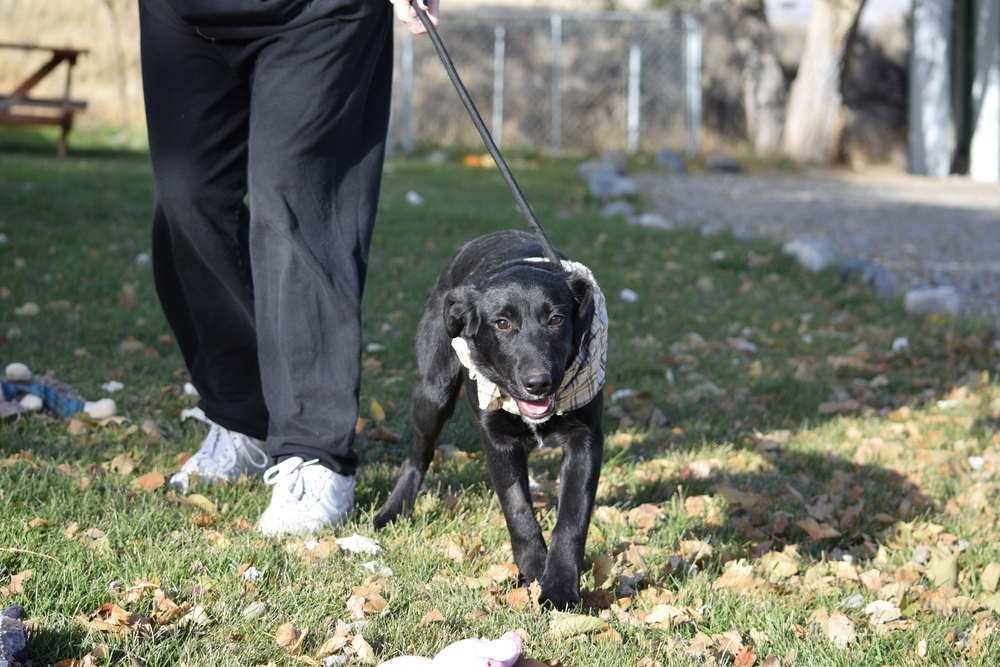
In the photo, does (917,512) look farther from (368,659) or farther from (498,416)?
(368,659)

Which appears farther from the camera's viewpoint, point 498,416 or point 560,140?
point 560,140

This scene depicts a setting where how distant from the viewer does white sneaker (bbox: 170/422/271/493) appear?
312 centimetres

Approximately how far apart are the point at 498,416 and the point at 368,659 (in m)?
0.85

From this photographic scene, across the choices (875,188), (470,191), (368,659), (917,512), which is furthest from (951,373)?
(875,188)

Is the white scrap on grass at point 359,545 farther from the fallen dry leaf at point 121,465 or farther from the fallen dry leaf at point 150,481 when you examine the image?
the fallen dry leaf at point 121,465

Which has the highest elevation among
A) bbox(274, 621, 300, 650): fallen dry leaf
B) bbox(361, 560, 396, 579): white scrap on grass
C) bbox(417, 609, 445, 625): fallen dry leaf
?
bbox(274, 621, 300, 650): fallen dry leaf

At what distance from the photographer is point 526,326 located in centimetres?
260

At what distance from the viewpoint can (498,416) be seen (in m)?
2.71

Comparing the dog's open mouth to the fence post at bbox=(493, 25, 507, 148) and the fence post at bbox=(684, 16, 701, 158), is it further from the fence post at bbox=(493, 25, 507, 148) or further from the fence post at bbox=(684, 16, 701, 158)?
the fence post at bbox=(684, 16, 701, 158)

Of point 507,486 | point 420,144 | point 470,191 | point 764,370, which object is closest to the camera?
point 507,486

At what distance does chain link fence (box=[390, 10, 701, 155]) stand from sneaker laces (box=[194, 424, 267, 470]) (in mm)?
13477

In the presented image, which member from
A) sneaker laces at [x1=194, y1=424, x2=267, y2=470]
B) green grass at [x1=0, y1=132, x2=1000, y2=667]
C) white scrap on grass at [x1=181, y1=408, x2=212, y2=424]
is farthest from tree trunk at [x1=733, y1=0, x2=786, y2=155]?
sneaker laces at [x1=194, y1=424, x2=267, y2=470]

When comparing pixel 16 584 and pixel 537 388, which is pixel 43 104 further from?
pixel 537 388

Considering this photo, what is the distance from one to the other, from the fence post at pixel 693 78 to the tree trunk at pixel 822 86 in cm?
168
